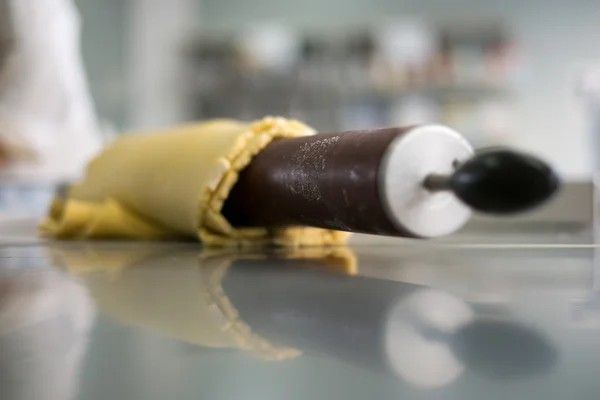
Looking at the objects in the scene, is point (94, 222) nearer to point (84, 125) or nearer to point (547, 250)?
point (547, 250)

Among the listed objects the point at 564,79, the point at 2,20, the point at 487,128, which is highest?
the point at 2,20

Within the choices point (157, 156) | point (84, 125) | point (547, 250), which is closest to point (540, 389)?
point (547, 250)

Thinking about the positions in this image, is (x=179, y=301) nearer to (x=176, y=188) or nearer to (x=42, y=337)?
(x=42, y=337)

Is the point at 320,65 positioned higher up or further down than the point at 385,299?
higher up

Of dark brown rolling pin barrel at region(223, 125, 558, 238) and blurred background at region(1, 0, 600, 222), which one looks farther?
blurred background at region(1, 0, 600, 222)

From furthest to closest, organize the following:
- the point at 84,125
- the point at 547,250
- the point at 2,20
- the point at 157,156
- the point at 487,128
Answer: the point at 487,128 < the point at 84,125 < the point at 2,20 < the point at 157,156 < the point at 547,250

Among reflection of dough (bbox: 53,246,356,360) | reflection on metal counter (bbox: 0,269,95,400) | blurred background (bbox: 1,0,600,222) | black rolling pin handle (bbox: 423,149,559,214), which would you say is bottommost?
reflection of dough (bbox: 53,246,356,360)

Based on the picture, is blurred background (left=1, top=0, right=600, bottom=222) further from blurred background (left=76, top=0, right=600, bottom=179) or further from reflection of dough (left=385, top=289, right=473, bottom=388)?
reflection of dough (left=385, top=289, right=473, bottom=388)

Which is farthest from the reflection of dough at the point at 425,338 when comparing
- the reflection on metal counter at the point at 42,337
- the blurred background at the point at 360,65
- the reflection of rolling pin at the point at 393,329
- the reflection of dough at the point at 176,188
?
the blurred background at the point at 360,65

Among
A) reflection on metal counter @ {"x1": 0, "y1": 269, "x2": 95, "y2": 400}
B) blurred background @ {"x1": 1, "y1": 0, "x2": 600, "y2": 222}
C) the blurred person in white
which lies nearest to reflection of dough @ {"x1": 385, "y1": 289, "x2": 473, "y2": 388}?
reflection on metal counter @ {"x1": 0, "y1": 269, "x2": 95, "y2": 400}
